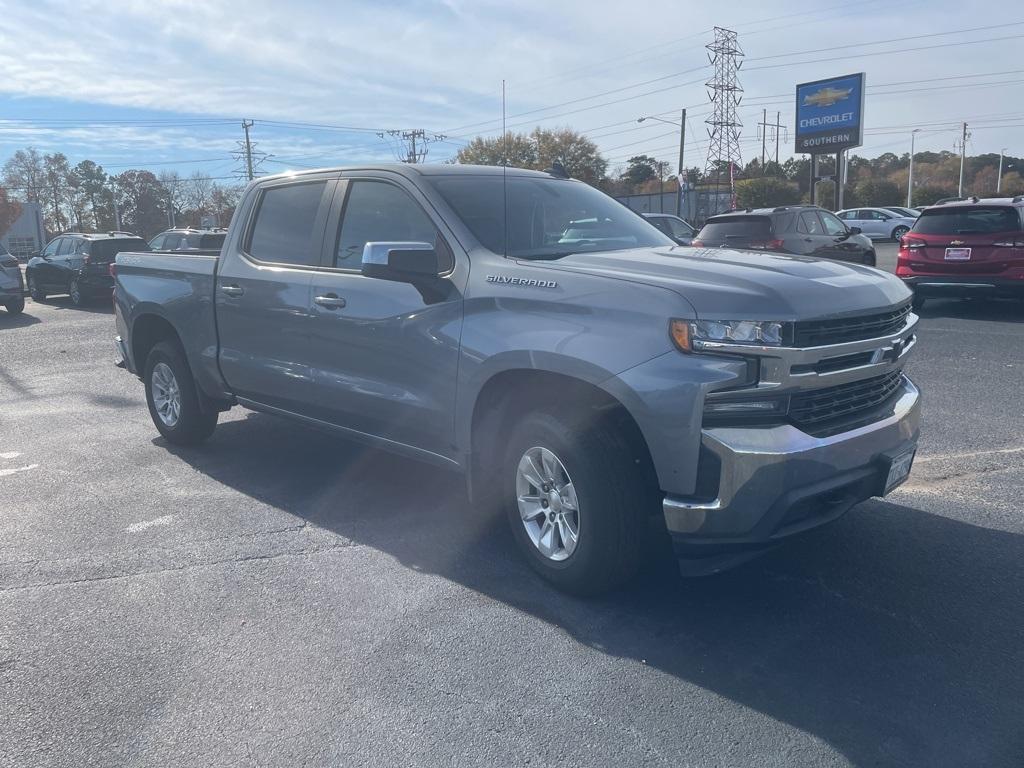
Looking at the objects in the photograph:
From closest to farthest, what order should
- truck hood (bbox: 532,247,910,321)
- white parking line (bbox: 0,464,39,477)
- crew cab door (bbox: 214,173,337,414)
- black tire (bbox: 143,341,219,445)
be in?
truck hood (bbox: 532,247,910,321), crew cab door (bbox: 214,173,337,414), white parking line (bbox: 0,464,39,477), black tire (bbox: 143,341,219,445)

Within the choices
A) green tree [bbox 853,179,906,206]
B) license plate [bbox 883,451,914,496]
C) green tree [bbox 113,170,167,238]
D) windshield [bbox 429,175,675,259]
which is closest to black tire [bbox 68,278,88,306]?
windshield [bbox 429,175,675,259]

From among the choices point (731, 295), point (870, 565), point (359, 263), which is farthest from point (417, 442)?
point (870, 565)

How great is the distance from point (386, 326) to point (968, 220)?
1079 centimetres

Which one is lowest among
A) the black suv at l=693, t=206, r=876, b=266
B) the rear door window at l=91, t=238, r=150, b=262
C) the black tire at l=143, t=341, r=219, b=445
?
the black tire at l=143, t=341, r=219, b=445

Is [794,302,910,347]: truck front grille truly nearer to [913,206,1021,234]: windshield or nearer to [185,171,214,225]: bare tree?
[913,206,1021,234]: windshield

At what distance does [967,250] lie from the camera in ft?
41.5

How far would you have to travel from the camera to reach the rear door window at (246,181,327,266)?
18.3ft

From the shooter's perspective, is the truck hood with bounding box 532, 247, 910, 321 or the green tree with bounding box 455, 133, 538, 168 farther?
the green tree with bounding box 455, 133, 538, 168

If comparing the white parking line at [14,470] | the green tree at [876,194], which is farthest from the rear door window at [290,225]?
the green tree at [876,194]

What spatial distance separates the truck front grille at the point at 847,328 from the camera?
12.0 feet

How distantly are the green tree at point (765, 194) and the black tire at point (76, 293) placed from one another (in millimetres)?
39591

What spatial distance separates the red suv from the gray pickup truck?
29.0 ft

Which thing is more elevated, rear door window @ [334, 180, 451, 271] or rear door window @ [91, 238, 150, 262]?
rear door window @ [334, 180, 451, 271]

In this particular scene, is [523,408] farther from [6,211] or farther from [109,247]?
[6,211]
